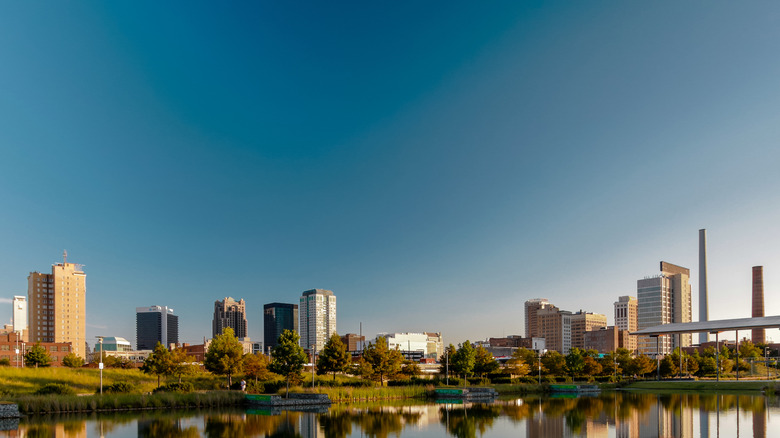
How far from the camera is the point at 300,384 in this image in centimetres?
5753

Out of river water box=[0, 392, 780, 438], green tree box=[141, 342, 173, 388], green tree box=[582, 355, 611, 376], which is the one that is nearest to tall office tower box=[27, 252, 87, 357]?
green tree box=[141, 342, 173, 388]

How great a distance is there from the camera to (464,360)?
229 feet

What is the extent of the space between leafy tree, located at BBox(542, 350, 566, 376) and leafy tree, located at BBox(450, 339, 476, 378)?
66.9ft

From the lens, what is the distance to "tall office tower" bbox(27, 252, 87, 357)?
6855 inches

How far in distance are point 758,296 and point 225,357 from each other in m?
188

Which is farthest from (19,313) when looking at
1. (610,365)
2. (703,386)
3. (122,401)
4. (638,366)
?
(703,386)

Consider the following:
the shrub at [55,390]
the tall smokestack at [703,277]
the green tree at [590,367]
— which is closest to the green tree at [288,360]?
the shrub at [55,390]

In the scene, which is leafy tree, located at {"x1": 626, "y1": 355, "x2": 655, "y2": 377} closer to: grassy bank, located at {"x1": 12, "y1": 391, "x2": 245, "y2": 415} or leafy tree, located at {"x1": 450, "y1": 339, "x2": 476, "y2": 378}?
leafy tree, located at {"x1": 450, "y1": 339, "x2": 476, "y2": 378}

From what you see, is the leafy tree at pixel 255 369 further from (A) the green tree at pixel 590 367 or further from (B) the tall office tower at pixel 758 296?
(B) the tall office tower at pixel 758 296

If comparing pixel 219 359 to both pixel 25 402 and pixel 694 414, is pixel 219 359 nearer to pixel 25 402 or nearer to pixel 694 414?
pixel 25 402

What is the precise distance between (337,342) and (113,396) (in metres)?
25.3

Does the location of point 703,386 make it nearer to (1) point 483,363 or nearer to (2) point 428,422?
(1) point 483,363

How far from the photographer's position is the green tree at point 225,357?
55.8 m

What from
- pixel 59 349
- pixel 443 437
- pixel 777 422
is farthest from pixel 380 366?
pixel 59 349
